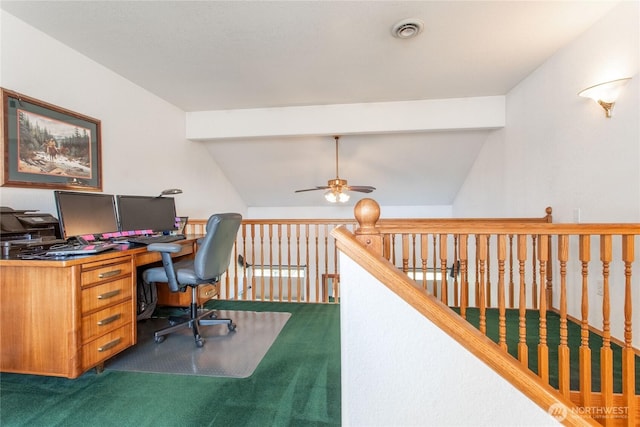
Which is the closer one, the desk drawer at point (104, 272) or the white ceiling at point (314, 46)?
the desk drawer at point (104, 272)

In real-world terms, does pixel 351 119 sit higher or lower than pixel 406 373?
higher

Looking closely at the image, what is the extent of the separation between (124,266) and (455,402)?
6.72ft

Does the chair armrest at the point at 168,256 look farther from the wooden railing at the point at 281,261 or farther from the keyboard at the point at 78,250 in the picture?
the wooden railing at the point at 281,261

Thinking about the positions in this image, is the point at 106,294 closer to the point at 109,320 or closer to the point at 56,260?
A: the point at 109,320

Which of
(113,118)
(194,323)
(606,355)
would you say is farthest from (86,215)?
(606,355)

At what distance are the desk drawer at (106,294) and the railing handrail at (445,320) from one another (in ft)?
5.44

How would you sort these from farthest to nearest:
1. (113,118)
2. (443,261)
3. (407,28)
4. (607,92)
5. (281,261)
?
(281,261), (113,118), (407,28), (607,92), (443,261)

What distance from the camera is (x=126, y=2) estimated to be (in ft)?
6.13

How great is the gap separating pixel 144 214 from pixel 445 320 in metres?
2.68

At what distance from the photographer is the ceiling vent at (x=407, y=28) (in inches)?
81.6

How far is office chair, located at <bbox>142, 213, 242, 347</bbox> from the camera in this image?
83.3 inches

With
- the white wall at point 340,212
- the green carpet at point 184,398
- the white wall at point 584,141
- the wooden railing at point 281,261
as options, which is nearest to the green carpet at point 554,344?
the white wall at point 584,141

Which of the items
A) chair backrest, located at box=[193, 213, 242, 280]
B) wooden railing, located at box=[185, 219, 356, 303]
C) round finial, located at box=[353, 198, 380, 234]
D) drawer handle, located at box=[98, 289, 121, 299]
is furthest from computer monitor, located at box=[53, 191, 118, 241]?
round finial, located at box=[353, 198, 380, 234]

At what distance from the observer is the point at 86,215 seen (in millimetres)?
2037
